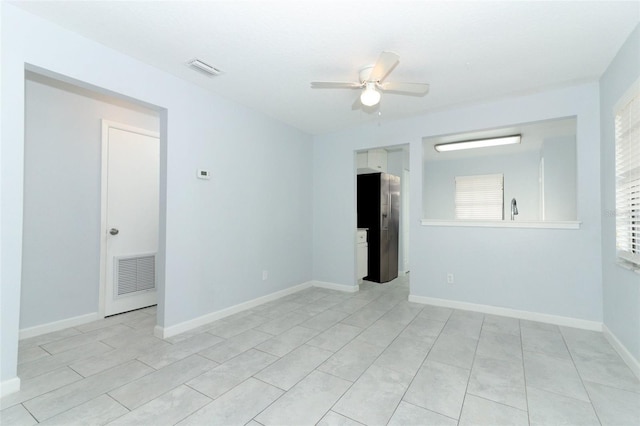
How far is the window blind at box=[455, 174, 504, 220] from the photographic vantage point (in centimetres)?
615

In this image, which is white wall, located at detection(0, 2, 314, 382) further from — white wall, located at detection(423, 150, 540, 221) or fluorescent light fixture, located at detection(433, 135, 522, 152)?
white wall, located at detection(423, 150, 540, 221)

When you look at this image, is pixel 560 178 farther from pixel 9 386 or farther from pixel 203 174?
pixel 9 386

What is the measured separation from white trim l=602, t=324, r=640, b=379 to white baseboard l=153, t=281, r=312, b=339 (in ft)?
11.4

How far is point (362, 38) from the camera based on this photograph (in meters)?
2.20

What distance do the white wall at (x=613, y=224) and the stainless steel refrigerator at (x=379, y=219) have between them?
277 centimetres

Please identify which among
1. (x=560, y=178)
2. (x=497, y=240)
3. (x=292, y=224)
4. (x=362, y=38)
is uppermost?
(x=362, y=38)

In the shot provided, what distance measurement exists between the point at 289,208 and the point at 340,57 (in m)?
2.37

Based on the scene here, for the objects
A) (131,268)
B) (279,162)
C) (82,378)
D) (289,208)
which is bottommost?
(82,378)

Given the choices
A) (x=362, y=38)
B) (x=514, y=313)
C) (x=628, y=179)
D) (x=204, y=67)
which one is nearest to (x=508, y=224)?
(x=514, y=313)

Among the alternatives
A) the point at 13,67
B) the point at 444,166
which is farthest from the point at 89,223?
the point at 444,166

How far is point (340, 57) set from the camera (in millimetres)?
2467

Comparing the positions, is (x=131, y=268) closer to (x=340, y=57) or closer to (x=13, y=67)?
(x=13, y=67)

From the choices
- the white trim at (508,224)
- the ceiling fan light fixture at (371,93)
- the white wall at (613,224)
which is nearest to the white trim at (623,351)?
the white wall at (613,224)

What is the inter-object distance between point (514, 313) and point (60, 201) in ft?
16.3
